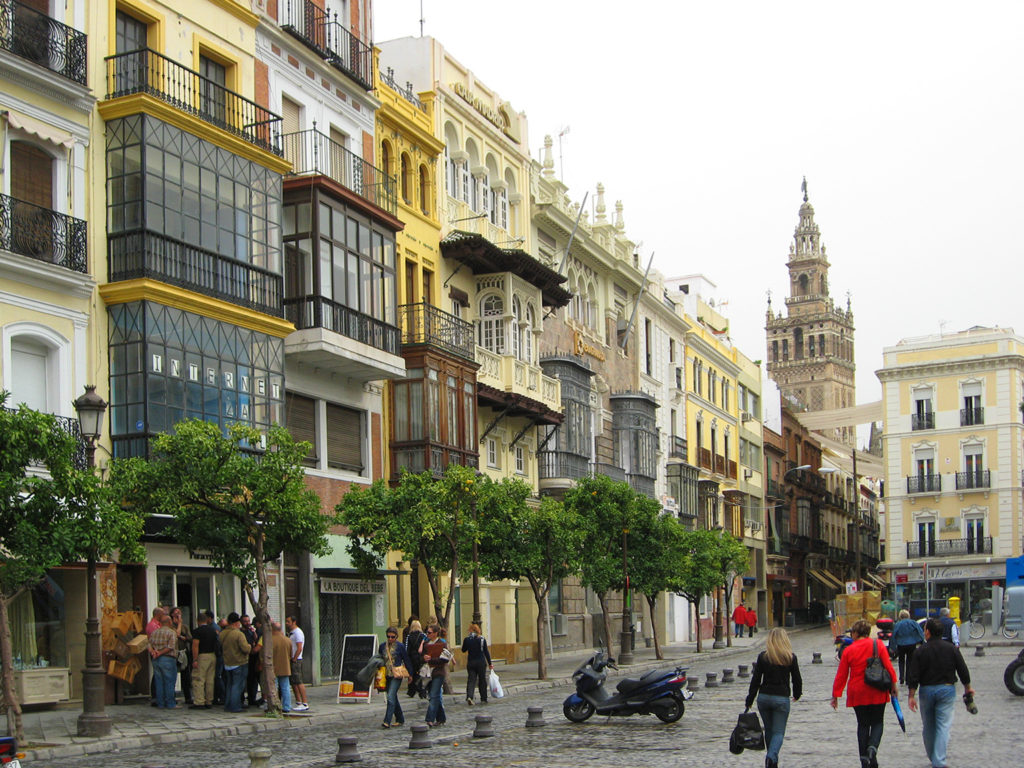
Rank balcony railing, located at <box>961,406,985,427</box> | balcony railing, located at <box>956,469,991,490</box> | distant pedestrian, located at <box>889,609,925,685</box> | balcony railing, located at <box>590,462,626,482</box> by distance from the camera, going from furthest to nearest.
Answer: balcony railing, located at <box>961,406,985,427</box>
balcony railing, located at <box>956,469,991,490</box>
balcony railing, located at <box>590,462,626,482</box>
distant pedestrian, located at <box>889,609,925,685</box>

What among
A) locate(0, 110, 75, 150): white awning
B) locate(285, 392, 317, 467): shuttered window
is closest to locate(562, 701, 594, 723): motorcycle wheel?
locate(285, 392, 317, 467): shuttered window

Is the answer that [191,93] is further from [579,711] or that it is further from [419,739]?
[419,739]

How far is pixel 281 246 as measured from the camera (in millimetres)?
28531

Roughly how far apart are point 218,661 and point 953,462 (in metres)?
58.0

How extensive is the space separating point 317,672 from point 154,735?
11.5m

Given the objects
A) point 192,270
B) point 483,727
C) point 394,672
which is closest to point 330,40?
point 192,270

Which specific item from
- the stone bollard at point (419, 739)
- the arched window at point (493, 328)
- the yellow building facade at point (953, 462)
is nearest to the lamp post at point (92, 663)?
the stone bollard at point (419, 739)

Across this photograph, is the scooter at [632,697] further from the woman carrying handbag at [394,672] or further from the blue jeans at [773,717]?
the blue jeans at [773,717]

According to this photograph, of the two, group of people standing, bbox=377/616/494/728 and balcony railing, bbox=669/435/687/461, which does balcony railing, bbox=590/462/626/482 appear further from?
group of people standing, bbox=377/616/494/728

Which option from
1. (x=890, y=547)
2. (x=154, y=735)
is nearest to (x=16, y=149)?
(x=154, y=735)

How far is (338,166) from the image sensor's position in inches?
1275

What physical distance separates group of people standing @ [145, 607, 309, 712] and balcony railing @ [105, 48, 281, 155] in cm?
957

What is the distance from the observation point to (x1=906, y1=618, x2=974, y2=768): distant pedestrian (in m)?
14.2

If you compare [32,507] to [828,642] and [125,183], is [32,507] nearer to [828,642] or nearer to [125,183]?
[125,183]
